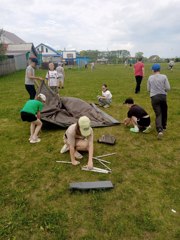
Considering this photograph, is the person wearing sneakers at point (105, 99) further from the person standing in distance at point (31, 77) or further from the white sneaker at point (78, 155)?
the white sneaker at point (78, 155)

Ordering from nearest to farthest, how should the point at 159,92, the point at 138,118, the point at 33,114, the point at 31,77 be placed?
the point at 33,114 < the point at 159,92 < the point at 138,118 < the point at 31,77

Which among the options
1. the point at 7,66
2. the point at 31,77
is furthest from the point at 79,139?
the point at 7,66

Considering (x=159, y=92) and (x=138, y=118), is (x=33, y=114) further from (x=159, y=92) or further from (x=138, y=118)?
(x=159, y=92)

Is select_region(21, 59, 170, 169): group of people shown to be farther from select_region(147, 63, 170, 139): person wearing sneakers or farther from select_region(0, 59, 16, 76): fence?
select_region(0, 59, 16, 76): fence

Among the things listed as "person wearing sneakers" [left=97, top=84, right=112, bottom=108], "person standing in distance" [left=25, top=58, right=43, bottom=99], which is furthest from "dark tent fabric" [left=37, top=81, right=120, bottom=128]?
"person wearing sneakers" [left=97, top=84, right=112, bottom=108]

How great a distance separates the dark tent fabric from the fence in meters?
20.3

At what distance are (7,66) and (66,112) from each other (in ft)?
75.5

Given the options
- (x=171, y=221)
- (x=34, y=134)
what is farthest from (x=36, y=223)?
(x=34, y=134)

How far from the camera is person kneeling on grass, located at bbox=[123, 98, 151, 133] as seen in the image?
5668mm

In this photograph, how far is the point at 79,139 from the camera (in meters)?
4.44

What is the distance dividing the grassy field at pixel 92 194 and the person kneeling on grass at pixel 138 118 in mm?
409

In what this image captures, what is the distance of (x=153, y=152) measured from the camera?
4766 millimetres

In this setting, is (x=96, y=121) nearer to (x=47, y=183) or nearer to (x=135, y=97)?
(x=47, y=183)

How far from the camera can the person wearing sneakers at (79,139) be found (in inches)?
147
